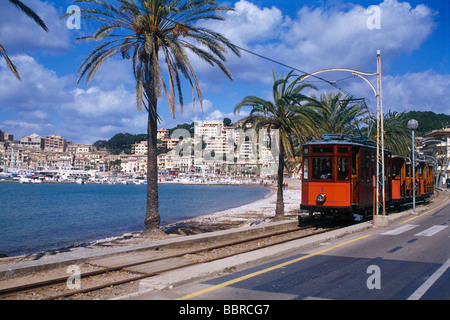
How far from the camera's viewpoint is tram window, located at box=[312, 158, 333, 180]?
15.8m

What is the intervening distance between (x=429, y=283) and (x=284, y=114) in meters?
13.6

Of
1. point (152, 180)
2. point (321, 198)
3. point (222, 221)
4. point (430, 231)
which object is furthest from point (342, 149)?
point (222, 221)

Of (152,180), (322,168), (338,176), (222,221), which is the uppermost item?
(322,168)

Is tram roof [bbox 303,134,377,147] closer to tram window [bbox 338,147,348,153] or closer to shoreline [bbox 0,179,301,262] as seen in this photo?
tram window [bbox 338,147,348,153]

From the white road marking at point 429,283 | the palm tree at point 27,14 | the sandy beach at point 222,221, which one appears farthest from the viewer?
the sandy beach at point 222,221

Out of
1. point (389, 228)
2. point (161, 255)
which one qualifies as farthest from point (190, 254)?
point (389, 228)

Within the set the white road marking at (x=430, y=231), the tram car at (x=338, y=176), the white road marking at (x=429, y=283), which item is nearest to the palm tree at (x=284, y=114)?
the tram car at (x=338, y=176)

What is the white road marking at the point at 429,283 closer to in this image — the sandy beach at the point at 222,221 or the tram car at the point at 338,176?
the tram car at the point at 338,176

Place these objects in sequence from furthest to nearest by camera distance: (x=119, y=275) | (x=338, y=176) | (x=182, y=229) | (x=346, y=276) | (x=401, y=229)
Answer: (x=182, y=229), (x=338, y=176), (x=401, y=229), (x=119, y=275), (x=346, y=276)

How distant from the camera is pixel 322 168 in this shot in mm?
16000

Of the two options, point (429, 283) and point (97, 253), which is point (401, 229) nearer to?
point (429, 283)

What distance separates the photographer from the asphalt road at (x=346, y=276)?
256 inches

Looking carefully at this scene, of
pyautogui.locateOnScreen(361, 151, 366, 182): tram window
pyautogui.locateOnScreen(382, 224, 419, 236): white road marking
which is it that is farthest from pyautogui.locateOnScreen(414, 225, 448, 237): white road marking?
pyautogui.locateOnScreen(361, 151, 366, 182): tram window

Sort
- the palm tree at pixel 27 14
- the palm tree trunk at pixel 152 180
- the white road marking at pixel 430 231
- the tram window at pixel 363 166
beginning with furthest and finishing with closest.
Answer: the tram window at pixel 363 166, the palm tree trunk at pixel 152 180, the white road marking at pixel 430 231, the palm tree at pixel 27 14
